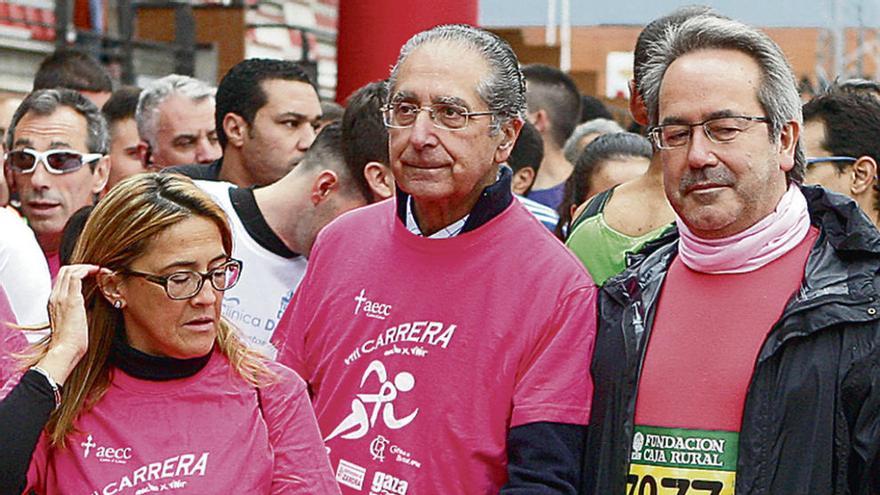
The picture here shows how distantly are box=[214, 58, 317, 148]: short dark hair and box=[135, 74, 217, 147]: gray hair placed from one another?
29.9 inches

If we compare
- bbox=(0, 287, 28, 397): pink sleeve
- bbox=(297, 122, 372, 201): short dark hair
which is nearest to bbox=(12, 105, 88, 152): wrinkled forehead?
bbox=(297, 122, 372, 201): short dark hair

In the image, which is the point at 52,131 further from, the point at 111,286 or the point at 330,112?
the point at 111,286

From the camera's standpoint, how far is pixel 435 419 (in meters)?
3.38

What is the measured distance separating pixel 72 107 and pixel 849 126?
9.52 ft

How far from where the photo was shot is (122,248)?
3.38 meters

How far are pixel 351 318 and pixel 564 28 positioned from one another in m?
18.5

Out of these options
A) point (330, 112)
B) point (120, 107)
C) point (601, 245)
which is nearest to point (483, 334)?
point (601, 245)

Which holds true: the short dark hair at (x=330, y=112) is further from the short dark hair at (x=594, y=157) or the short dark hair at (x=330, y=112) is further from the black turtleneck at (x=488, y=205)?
the black turtleneck at (x=488, y=205)

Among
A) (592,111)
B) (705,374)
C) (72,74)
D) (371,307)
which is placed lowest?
(705,374)

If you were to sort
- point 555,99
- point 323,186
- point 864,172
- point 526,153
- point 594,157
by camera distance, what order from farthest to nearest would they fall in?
point 555,99 → point 526,153 → point 594,157 → point 323,186 → point 864,172

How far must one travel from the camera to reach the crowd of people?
10.1ft

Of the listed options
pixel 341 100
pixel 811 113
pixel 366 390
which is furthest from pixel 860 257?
pixel 341 100

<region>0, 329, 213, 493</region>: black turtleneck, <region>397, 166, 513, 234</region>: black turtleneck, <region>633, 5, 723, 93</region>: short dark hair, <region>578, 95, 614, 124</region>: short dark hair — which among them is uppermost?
<region>578, 95, 614, 124</region>: short dark hair

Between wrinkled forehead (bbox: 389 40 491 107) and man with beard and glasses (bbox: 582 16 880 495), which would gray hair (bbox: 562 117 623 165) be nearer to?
wrinkled forehead (bbox: 389 40 491 107)
